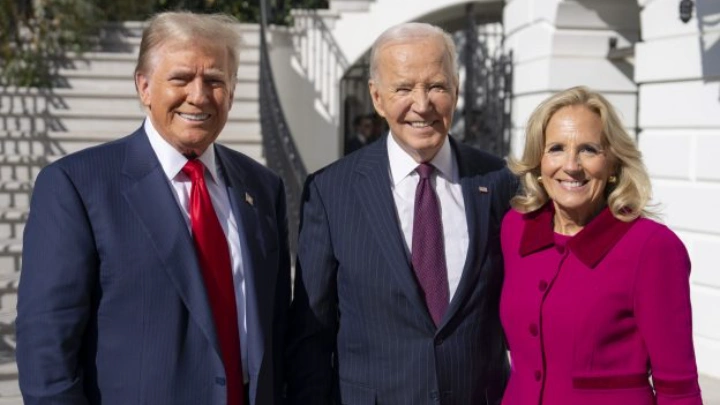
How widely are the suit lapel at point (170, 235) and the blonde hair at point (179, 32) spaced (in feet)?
1.04

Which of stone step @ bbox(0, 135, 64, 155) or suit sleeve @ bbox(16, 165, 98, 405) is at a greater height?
suit sleeve @ bbox(16, 165, 98, 405)

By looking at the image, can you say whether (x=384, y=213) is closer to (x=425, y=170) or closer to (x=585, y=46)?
(x=425, y=170)

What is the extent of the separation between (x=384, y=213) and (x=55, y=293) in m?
1.02

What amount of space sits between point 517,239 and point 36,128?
7671mm

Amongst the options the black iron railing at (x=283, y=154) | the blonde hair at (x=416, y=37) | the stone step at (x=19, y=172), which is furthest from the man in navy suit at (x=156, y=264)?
the stone step at (x=19, y=172)

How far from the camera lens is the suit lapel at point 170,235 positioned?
263 centimetres

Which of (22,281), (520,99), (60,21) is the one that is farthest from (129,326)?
(60,21)

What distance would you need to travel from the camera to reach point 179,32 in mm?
2666

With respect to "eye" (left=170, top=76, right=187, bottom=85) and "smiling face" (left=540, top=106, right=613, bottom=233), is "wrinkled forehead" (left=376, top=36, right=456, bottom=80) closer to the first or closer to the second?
"smiling face" (left=540, top=106, right=613, bottom=233)

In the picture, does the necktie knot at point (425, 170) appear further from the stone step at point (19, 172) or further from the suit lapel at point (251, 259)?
the stone step at point (19, 172)

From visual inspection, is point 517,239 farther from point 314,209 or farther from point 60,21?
point 60,21

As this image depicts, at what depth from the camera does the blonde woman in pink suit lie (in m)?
2.61

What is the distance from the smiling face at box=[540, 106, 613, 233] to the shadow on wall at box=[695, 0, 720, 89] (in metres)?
3.87

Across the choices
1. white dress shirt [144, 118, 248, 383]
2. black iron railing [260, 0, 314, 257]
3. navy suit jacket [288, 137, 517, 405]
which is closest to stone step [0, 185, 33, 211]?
black iron railing [260, 0, 314, 257]
